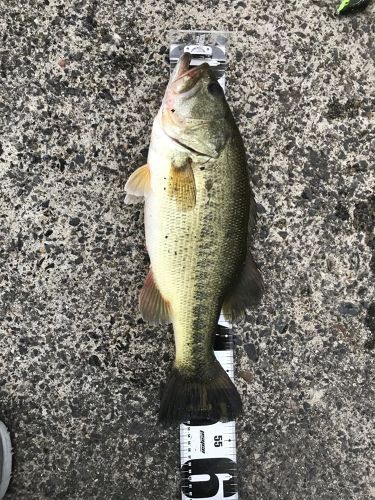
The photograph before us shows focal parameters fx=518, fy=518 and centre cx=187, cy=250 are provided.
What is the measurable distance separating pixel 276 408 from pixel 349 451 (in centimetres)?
40

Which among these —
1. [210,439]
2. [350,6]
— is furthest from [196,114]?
[210,439]

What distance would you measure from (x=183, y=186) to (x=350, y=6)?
1.31 m

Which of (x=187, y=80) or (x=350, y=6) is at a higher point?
(x=350, y=6)

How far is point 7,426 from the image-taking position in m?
2.26

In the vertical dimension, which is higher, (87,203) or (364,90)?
(364,90)

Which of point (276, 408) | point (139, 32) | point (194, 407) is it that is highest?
point (139, 32)

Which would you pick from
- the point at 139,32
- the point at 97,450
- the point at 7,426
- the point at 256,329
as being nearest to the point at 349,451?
the point at 256,329

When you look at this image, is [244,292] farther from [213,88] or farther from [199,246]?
[213,88]

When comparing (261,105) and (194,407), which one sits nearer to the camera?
(194,407)

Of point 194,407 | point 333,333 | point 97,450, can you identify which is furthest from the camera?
point 333,333

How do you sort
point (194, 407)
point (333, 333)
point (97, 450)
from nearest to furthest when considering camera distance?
point (194, 407), point (97, 450), point (333, 333)

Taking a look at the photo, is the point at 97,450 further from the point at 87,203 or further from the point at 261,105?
the point at 261,105

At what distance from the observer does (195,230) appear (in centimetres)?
200

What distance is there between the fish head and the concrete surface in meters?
0.37
